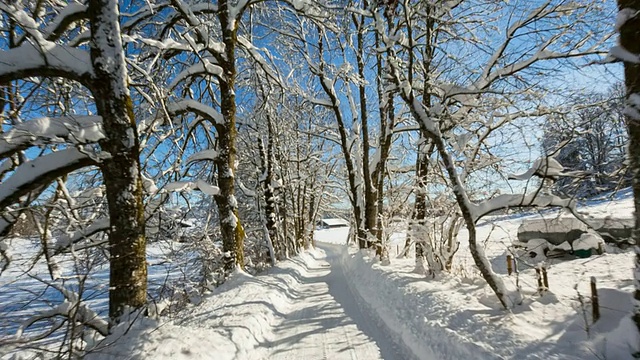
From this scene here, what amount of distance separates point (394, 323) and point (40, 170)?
582 centimetres

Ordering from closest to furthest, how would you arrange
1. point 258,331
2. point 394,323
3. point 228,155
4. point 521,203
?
point 521,203
point 258,331
point 394,323
point 228,155

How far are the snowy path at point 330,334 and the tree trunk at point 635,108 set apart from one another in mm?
3046

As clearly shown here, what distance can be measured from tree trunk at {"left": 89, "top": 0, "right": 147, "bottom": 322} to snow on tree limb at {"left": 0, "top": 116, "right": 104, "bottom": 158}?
232mm

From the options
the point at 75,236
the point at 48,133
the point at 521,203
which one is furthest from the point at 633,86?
the point at 75,236

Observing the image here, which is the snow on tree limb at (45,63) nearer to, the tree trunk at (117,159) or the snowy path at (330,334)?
the tree trunk at (117,159)

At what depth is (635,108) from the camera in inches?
105

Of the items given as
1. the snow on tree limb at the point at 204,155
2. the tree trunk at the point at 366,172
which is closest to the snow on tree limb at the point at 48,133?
the snow on tree limb at the point at 204,155

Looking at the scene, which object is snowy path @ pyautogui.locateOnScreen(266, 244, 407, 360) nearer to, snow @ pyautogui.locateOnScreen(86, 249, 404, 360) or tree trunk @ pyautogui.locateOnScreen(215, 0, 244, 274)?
snow @ pyautogui.locateOnScreen(86, 249, 404, 360)

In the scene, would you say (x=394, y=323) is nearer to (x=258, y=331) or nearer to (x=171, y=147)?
(x=258, y=331)

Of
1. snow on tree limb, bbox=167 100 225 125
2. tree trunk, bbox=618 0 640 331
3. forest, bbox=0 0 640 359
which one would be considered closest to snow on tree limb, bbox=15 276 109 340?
forest, bbox=0 0 640 359

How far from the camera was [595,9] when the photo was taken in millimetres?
5773

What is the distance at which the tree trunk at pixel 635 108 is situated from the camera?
2674 millimetres

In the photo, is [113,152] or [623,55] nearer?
[623,55]

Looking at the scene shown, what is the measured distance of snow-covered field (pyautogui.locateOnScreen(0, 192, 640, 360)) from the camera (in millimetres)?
3365
